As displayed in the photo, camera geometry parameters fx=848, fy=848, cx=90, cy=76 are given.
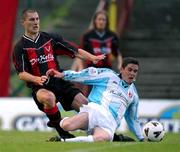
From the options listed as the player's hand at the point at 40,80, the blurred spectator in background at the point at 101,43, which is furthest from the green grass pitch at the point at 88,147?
the blurred spectator in background at the point at 101,43

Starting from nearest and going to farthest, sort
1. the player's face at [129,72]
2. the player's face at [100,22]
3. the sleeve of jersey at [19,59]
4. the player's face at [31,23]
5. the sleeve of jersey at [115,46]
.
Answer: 1. the player's face at [129,72]
2. the sleeve of jersey at [19,59]
3. the player's face at [31,23]
4. the player's face at [100,22]
5. the sleeve of jersey at [115,46]

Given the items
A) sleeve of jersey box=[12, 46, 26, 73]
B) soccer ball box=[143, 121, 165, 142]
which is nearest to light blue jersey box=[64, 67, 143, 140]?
soccer ball box=[143, 121, 165, 142]

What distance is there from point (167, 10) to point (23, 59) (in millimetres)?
12702

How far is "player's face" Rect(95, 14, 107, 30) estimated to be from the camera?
15.2 meters

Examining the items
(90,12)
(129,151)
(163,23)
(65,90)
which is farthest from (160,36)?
(129,151)

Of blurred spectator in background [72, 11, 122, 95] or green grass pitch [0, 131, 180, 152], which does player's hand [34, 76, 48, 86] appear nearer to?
green grass pitch [0, 131, 180, 152]

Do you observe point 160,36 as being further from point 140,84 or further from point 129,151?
point 129,151

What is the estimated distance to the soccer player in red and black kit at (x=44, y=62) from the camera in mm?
11234

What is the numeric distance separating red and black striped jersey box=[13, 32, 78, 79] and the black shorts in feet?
0.79

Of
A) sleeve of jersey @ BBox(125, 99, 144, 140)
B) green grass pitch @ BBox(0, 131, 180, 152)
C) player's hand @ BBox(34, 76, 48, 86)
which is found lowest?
green grass pitch @ BBox(0, 131, 180, 152)

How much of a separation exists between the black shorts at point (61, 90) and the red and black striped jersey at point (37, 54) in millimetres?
241

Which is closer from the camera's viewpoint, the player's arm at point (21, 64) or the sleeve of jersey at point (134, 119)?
the player's arm at point (21, 64)

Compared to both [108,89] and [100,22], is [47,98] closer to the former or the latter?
[108,89]

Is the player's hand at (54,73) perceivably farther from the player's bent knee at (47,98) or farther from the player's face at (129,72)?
the player's face at (129,72)
